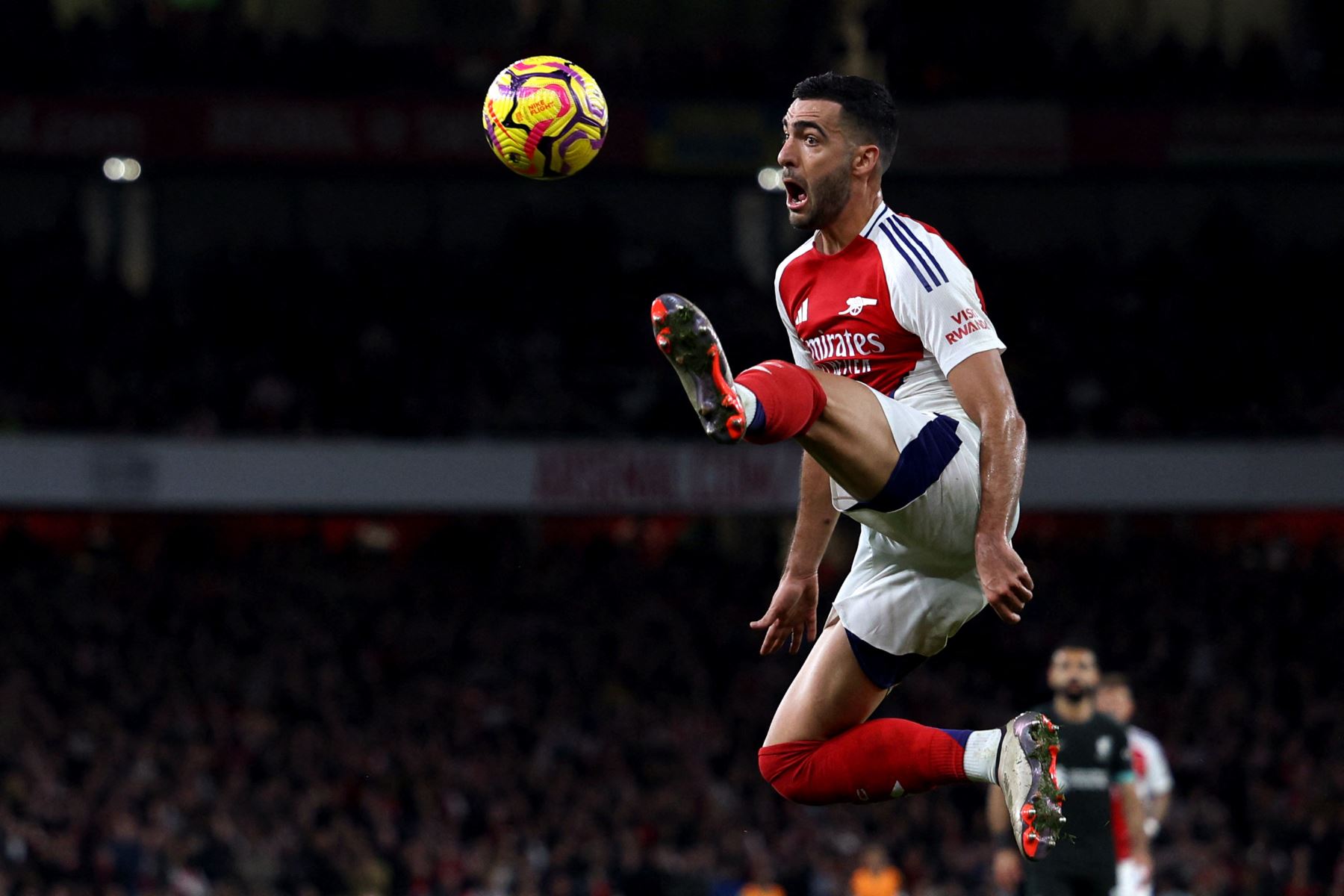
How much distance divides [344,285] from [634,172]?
4.71m

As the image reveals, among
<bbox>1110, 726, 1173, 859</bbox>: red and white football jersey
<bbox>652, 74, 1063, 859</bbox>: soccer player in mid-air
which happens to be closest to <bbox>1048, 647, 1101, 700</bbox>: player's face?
<bbox>1110, 726, 1173, 859</bbox>: red and white football jersey

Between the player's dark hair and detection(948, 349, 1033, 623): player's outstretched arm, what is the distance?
777 millimetres

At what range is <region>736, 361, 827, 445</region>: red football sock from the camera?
17.1ft

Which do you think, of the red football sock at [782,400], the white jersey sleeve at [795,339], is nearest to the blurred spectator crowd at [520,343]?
the white jersey sleeve at [795,339]

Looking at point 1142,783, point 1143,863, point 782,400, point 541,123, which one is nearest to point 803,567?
point 782,400

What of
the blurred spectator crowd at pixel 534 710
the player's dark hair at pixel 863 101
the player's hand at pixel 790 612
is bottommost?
the blurred spectator crowd at pixel 534 710

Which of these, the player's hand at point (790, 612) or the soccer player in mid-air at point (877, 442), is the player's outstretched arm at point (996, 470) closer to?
the soccer player in mid-air at point (877, 442)

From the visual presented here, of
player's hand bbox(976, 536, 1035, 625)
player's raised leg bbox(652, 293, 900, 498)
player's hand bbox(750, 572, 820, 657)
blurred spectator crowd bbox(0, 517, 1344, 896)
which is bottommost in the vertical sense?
blurred spectator crowd bbox(0, 517, 1344, 896)

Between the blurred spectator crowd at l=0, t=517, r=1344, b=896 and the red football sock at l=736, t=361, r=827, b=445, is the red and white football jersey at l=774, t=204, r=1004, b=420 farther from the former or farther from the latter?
the blurred spectator crowd at l=0, t=517, r=1344, b=896

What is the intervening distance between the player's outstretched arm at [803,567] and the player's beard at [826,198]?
955 millimetres

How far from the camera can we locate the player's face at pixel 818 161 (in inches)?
233

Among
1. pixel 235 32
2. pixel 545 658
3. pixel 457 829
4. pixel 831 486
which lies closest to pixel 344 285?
pixel 235 32

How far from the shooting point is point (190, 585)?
21609 mm

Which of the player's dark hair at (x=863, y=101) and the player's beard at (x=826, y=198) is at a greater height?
the player's dark hair at (x=863, y=101)
